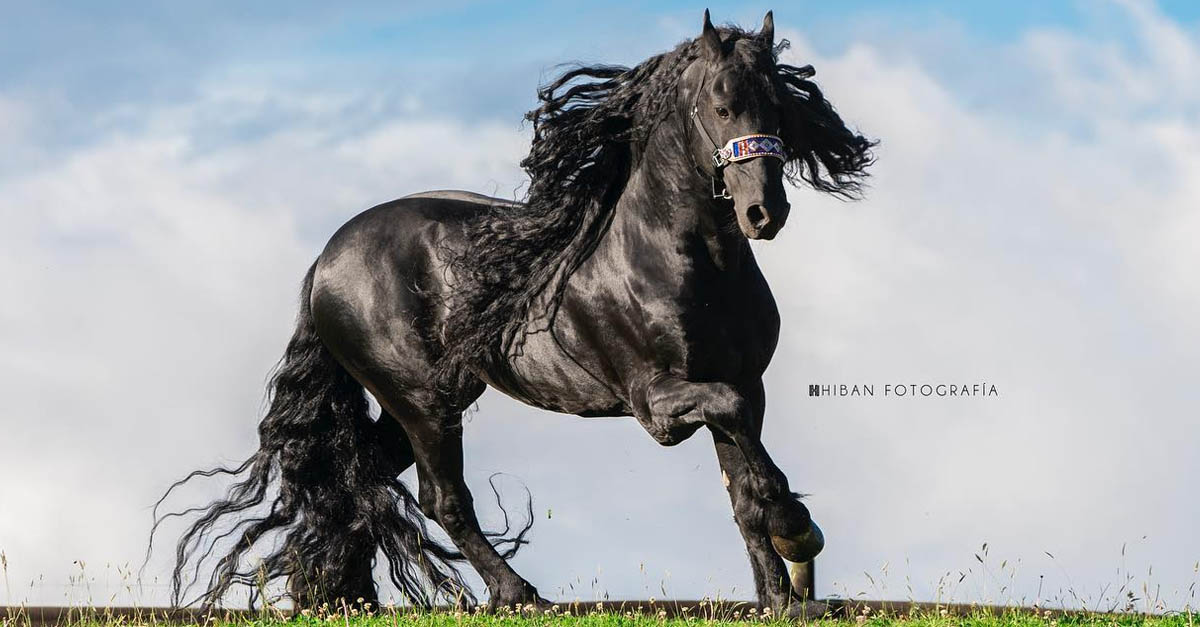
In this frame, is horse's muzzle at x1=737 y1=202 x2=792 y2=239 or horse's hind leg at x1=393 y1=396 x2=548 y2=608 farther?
horse's hind leg at x1=393 y1=396 x2=548 y2=608

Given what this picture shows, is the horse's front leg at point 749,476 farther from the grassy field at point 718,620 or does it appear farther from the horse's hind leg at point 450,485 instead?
the horse's hind leg at point 450,485

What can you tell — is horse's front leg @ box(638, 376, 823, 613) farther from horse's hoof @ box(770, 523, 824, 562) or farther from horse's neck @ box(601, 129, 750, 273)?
horse's neck @ box(601, 129, 750, 273)

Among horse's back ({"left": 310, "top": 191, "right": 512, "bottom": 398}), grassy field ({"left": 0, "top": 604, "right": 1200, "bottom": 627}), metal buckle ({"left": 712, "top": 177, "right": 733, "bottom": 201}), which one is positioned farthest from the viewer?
horse's back ({"left": 310, "top": 191, "right": 512, "bottom": 398})

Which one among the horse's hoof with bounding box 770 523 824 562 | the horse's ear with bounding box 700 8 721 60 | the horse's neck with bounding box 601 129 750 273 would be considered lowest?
the horse's hoof with bounding box 770 523 824 562

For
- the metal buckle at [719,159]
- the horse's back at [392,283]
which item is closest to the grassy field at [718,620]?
the horse's back at [392,283]

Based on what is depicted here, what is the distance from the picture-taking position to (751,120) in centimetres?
693

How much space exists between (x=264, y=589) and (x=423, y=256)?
2.12 m

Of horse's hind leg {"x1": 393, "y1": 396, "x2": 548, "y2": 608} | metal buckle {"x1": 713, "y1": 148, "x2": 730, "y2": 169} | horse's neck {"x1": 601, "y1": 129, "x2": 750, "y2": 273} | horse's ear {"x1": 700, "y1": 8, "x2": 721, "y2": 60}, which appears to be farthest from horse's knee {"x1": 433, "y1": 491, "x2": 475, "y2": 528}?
horse's ear {"x1": 700, "y1": 8, "x2": 721, "y2": 60}

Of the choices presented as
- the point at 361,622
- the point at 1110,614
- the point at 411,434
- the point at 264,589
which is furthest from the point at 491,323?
the point at 1110,614

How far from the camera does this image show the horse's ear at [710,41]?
7.09 m

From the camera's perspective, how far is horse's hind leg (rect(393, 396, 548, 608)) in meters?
8.56

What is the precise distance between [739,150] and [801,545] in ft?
5.63

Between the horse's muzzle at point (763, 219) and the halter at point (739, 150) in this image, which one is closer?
the horse's muzzle at point (763, 219)

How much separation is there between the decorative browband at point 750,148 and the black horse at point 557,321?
0.01m
